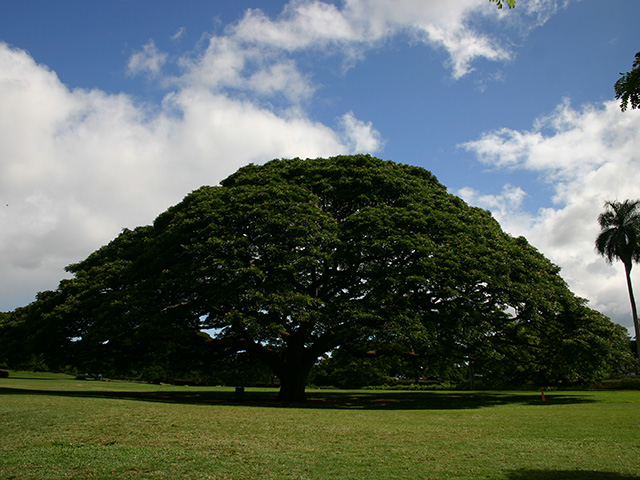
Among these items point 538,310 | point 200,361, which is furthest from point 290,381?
point 538,310

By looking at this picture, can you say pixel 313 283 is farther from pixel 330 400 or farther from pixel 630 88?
pixel 630 88

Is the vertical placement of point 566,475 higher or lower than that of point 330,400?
higher

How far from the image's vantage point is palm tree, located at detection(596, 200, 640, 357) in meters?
41.5

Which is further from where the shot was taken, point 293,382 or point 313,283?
point 293,382

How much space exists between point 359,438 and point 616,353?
18375 mm

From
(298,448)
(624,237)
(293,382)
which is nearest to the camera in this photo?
(298,448)

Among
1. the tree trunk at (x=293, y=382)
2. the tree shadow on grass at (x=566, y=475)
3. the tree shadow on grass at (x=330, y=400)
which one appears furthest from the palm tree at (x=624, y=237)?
the tree shadow on grass at (x=566, y=475)

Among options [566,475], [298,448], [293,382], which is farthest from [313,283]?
[566,475]

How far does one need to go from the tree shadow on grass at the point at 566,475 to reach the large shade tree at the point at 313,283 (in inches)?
419

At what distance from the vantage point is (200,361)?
2641cm

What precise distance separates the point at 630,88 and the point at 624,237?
43925 mm

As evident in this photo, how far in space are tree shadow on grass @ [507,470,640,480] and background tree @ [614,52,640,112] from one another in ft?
17.2

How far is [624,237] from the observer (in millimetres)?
41688

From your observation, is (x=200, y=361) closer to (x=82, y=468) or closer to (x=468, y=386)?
(x=82, y=468)
